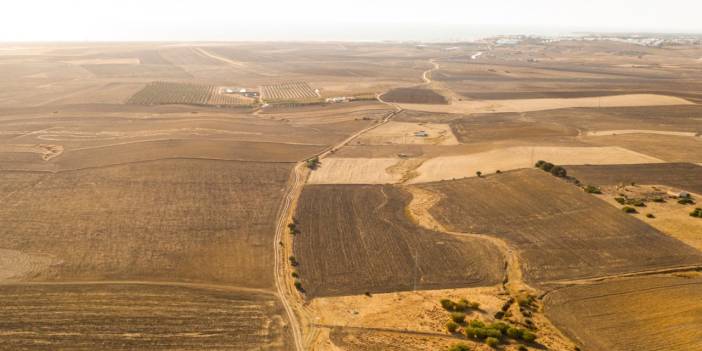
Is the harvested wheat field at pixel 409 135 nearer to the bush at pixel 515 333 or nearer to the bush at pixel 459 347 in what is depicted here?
the bush at pixel 515 333

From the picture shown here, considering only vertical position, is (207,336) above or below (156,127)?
below

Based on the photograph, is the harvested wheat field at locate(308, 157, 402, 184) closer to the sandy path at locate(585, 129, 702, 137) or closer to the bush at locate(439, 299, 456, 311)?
the bush at locate(439, 299, 456, 311)

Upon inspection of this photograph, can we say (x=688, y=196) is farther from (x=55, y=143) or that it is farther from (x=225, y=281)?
(x=55, y=143)

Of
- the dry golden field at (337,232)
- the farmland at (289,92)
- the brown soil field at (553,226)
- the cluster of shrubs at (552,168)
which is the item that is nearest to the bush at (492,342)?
the dry golden field at (337,232)

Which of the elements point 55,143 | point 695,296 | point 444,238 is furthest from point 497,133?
point 55,143

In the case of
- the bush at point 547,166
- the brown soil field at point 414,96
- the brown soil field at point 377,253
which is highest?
the brown soil field at point 414,96
